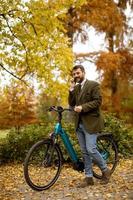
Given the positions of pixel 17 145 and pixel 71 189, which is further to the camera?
pixel 17 145

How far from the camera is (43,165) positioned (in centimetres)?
699

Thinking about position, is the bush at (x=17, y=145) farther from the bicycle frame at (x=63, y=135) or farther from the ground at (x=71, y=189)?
the bicycle frame at (x=63, y=135)

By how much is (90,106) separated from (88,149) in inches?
26.6

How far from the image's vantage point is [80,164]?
23.9 ft

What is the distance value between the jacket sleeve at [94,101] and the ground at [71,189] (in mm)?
1222

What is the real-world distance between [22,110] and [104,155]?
1805cm

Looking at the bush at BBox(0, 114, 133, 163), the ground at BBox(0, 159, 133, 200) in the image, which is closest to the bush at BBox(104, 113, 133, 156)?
the bush at BBox(0, 114, 133, 163)

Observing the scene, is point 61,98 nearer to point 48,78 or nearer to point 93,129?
point 48,78

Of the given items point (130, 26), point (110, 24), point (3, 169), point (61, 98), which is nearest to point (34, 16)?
point (61, 98)

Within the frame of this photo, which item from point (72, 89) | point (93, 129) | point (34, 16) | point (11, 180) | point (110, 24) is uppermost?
point (110, 24)

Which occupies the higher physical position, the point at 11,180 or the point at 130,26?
the point at 130,26

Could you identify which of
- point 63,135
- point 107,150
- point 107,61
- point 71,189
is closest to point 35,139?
point 107,150

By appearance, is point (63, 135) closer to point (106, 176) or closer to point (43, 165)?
point (43, 165)

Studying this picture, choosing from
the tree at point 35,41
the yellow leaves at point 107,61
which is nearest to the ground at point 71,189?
the tree at point 35,41
